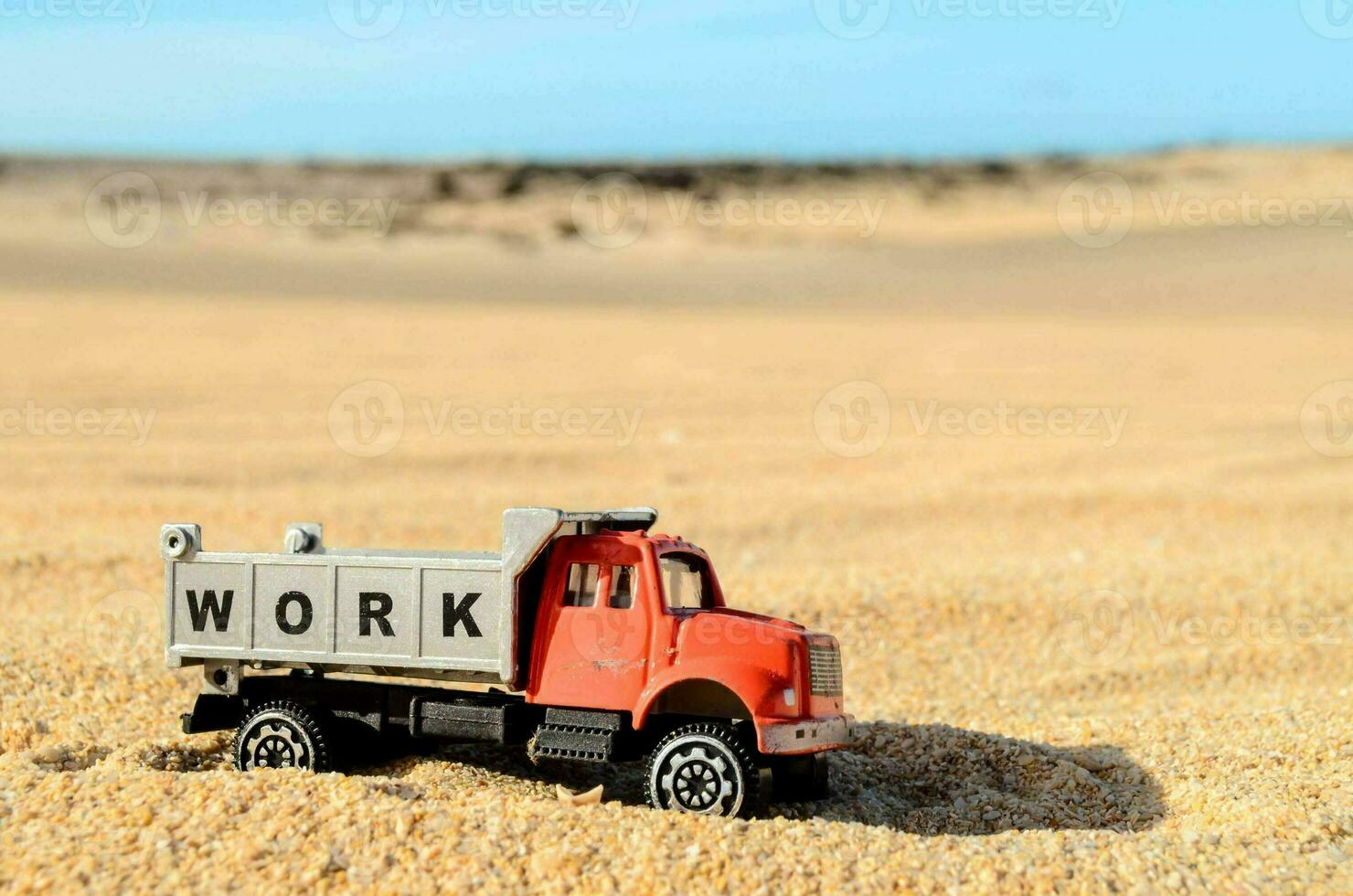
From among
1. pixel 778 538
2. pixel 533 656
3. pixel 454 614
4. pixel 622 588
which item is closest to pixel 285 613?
pixel 454 614

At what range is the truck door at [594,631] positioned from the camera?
25.8 ft

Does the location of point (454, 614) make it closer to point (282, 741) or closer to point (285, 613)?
point (285, 613)

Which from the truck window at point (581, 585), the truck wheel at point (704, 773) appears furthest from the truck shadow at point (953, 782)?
the truck window at point (581, 585)

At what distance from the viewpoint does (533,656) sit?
800cm


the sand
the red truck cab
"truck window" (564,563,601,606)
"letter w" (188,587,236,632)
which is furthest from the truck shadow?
"letter w" (188,587,236,632)

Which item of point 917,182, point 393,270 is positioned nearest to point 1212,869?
point 393,270

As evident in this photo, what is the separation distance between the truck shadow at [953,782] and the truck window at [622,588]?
1.23m

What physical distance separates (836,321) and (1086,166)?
4557 cm

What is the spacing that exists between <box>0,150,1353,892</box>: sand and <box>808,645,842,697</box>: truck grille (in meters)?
0.58

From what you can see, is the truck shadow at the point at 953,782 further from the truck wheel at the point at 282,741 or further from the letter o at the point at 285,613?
the letter o at the point at 285,613

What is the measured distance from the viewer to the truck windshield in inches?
325

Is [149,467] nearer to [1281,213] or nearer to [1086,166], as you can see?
[1281,213]

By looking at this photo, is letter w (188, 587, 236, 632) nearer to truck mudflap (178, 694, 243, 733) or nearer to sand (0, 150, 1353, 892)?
truck mudflap (178, 694, 243, 733)

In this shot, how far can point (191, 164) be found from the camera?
75750 millimetres
